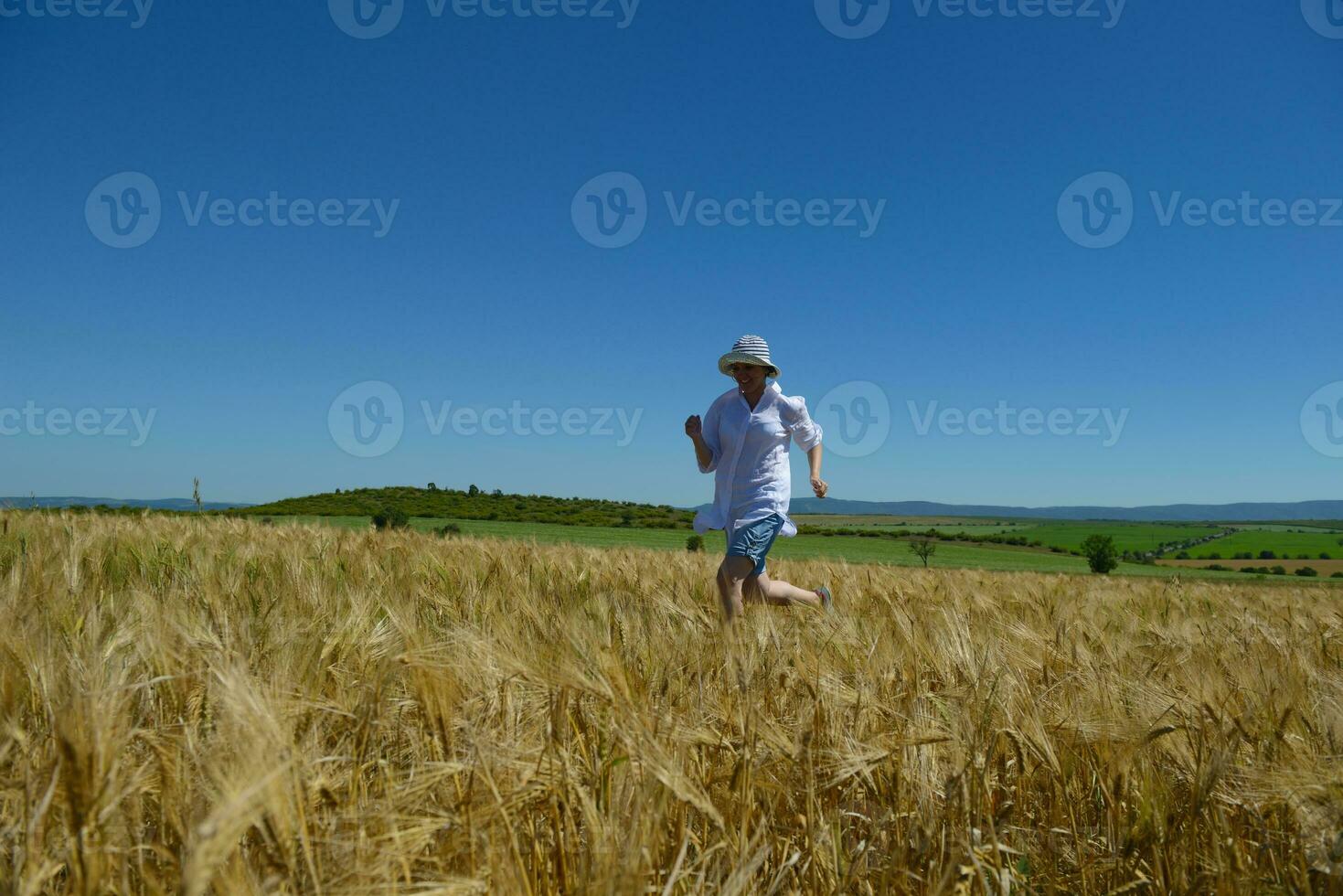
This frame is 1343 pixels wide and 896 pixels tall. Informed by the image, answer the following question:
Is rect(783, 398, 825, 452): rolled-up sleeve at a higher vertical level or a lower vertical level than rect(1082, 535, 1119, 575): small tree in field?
higher

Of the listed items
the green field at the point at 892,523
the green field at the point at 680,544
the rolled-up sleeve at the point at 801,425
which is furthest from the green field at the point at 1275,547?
the rolled-up sleeve at the point at 801,425

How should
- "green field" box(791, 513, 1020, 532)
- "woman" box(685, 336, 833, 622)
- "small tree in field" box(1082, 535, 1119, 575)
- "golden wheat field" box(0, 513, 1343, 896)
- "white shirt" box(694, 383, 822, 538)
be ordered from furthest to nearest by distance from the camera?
"green field" box(791, 513, 1020, 532) < "small tree in field" box(1082, 535, 1119, 575) < "white shirt" box(694, 383, 822, 538) < "woman" box(685, 336, 833, 622) < "golden wheat field" box(0, 513, 1343, 896)

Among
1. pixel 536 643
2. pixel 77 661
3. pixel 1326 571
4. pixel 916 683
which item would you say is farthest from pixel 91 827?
pixel 1326 571

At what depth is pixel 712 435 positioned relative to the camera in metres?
4.59

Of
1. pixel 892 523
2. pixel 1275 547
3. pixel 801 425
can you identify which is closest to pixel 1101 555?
pixel 801 425

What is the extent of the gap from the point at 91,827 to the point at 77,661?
25.5 inches

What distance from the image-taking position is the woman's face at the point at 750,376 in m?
4.28

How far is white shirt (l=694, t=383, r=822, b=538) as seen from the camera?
13.9 ft

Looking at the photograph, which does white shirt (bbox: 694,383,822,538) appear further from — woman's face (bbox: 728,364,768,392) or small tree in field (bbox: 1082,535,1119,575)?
small tree in field (bbox: 1082,535,1119,575)

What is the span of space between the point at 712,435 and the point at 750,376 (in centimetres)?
50

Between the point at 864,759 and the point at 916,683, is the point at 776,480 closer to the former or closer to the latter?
the point at 916,683

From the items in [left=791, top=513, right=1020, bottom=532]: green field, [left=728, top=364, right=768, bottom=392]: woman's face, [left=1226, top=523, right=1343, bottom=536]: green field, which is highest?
[left=728, top=364, right=768, bottom=392]: woman's face

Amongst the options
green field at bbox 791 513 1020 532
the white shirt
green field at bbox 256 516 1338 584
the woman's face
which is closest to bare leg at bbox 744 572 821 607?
the white shirt

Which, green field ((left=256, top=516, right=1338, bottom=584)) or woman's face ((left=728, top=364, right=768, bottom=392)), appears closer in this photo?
woman's face ((left=728, top=364, right=768, bottom=392))
